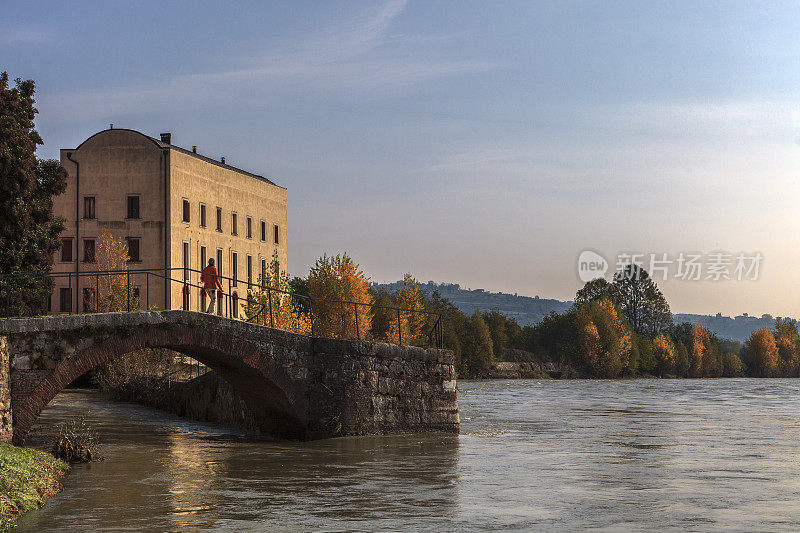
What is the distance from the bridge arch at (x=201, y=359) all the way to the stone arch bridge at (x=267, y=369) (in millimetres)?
21

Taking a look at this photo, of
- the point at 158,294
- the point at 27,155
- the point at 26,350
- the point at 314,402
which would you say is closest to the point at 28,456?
the point at 26,350

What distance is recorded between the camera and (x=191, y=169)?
61.5 meters

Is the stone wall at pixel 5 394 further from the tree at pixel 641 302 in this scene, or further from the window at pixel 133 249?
the tree at pixel 641 302

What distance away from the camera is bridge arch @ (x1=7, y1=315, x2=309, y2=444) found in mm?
18547

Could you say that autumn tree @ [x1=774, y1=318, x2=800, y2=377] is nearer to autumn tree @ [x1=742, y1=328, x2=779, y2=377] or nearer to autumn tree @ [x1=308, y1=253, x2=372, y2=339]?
autumn tree @ [x1=742, y1=328, x2=779, y2=377]

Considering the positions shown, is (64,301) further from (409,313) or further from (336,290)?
(409,313)

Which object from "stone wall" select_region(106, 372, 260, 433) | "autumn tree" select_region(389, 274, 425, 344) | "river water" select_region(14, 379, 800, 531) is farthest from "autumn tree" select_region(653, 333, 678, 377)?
"river water" select_region(14, 379, 800, 531)

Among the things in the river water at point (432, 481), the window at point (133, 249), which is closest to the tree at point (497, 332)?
the window at point (133, 249)

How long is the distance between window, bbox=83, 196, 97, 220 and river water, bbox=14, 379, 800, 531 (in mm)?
32682

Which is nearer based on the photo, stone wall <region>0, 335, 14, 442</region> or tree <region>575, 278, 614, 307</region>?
stone wall <region>0, 335, 14, 442</region>

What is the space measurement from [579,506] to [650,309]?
5467 inches

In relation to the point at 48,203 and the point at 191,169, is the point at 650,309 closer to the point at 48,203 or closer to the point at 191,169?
the point at 191,169

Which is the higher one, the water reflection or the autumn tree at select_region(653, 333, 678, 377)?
the autumn tree at select_region(653, 333, 678, 377)

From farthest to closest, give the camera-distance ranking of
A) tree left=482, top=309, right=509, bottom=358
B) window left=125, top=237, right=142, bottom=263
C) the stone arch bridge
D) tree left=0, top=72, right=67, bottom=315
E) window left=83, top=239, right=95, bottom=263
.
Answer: tree left=482, top=309, right=509, bottom=358
window left=83, top=239, right=95, bottom=263
window left=125, top=237, right=142, bottom=263
tree left=0, top=72, right=67, bottom=315
the stone arch bridge
